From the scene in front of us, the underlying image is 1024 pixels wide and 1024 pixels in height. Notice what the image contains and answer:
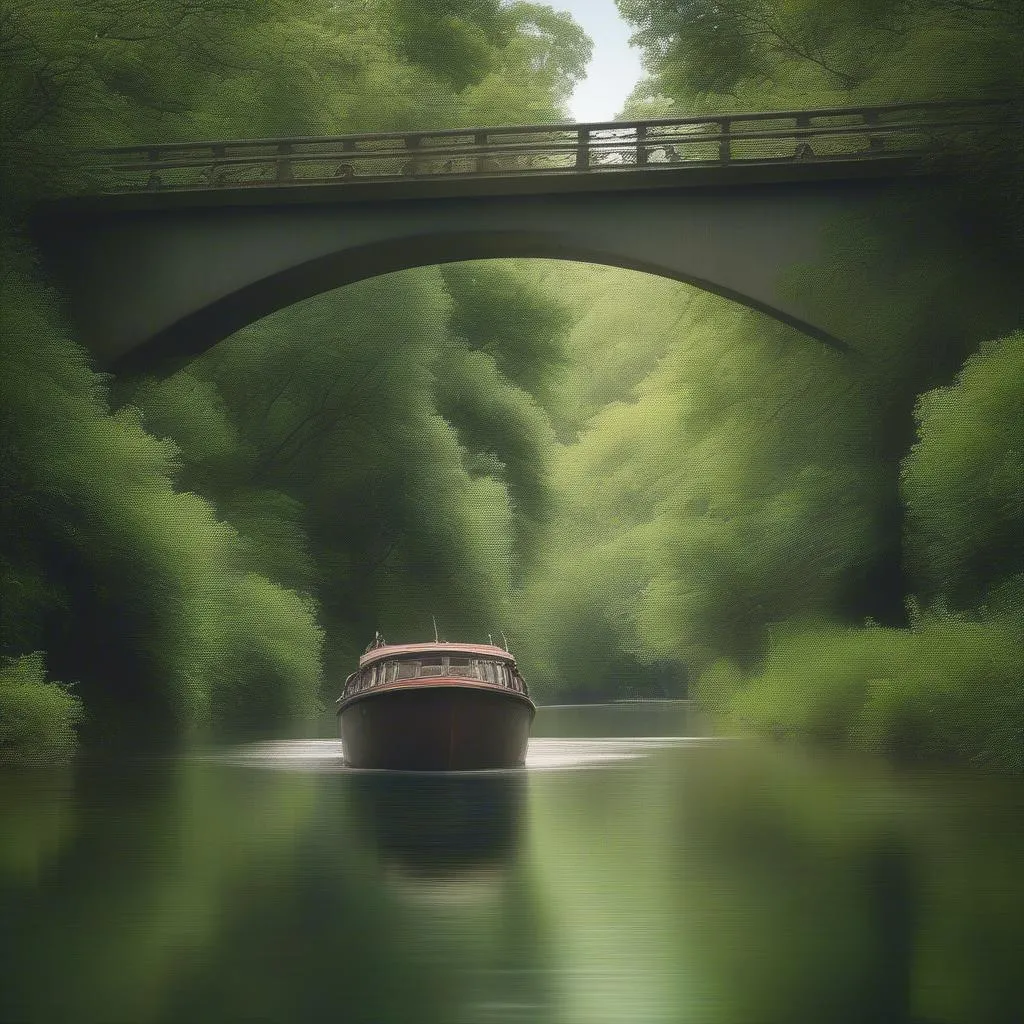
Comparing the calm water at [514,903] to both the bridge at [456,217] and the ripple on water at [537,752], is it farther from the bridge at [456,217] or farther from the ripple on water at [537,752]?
the bridge at [456,217]

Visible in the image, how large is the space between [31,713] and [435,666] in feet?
17.9

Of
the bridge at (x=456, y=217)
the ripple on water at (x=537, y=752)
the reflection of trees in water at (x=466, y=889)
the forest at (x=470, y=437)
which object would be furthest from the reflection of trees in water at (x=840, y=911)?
the bridge at (x=456, y=217)

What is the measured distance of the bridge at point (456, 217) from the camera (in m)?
29.6

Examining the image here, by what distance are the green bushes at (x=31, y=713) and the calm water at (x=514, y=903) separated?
3058 millimetres

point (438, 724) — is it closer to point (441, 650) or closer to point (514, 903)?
point (441, 650)

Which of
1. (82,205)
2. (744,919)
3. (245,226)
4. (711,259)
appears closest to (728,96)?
(711,259)

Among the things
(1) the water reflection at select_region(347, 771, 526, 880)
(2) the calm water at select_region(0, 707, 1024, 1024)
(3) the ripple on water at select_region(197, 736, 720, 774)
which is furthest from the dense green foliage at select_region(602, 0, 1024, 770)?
(1) the water reflection at select_region(347, 771, 526, 880)

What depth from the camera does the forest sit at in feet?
83.7

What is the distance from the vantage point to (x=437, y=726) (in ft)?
82.6

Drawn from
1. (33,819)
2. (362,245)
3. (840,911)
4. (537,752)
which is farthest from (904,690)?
(840,911)

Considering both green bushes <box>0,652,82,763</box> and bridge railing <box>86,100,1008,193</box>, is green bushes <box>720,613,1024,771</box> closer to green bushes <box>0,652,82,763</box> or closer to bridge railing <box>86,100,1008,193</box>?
bridge railing <box>86,100,1008,193</box>

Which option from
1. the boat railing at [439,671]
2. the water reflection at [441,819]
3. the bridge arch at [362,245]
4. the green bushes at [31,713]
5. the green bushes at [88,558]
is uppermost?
the bridge arch at [362,245]

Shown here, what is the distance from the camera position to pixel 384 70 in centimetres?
4241

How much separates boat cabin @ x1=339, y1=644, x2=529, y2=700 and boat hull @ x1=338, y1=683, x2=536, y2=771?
1.83 feet
